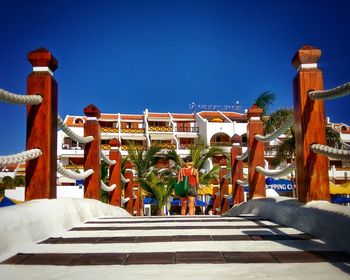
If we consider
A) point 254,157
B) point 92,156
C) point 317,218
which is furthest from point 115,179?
point 317,218

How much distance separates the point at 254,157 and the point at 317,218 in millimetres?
2830

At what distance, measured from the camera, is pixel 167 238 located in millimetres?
2824

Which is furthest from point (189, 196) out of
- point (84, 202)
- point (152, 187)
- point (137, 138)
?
point (137, 138)

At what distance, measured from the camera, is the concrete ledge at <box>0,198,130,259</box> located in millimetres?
2279

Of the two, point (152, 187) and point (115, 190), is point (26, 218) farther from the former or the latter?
point (152, 187)

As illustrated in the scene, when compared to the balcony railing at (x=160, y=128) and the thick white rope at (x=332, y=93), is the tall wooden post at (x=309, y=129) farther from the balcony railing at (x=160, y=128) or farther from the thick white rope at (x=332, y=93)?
the balcony railing at (x=160, y=128)

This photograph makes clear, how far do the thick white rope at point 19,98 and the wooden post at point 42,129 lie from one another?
0.36ft

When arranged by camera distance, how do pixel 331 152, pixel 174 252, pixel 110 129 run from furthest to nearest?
1. pixel 110 129
2. pixel 331 152
3. pixel 174 252

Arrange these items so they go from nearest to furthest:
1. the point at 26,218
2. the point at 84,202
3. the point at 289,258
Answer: the point at 289,258 → the point at 26,218 → the point at 84,202

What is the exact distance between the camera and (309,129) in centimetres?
322

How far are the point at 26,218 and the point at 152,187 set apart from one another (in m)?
16.3

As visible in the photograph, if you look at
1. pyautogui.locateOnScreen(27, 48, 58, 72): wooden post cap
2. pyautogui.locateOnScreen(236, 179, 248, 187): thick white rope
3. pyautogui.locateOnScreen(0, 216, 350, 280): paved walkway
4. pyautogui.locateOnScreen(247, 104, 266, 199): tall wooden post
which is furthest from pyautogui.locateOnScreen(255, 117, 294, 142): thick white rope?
pyautogui.locateOnScreen(27, 48, 58, 72): wooden post cap

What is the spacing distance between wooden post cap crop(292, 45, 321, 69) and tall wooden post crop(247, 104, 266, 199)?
7.70 ft

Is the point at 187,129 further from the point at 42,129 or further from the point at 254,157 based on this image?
the point at 42,129
